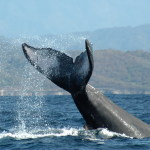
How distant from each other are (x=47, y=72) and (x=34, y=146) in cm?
179

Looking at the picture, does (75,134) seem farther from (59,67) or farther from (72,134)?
(59,67)

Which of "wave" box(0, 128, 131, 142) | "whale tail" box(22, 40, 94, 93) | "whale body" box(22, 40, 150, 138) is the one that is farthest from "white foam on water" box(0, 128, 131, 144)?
"whale tail" box(22, 40, 94, 93)

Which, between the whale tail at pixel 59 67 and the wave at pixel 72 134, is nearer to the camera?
the whale tail at pixel 59 67

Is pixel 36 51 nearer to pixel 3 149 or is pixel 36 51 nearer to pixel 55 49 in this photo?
pixel 55 49

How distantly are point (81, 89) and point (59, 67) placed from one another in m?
0.77

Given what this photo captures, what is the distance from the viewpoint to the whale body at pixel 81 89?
43.1ft

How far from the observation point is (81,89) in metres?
13.2

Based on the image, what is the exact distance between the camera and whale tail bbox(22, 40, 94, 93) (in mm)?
13039

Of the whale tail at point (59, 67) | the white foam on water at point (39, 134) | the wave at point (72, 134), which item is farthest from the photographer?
the white foam on water at point (39, 134)

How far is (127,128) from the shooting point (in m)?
13.8

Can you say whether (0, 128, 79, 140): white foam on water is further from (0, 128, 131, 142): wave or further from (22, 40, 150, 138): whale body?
(22, 40, 150, 138): whale body

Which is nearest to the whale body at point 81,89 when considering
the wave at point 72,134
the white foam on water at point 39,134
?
the wave at point 72,134

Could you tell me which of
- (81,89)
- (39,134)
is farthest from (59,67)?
(39,134)

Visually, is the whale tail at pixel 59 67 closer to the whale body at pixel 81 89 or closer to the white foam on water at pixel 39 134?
the whale body at pixel 81 89
